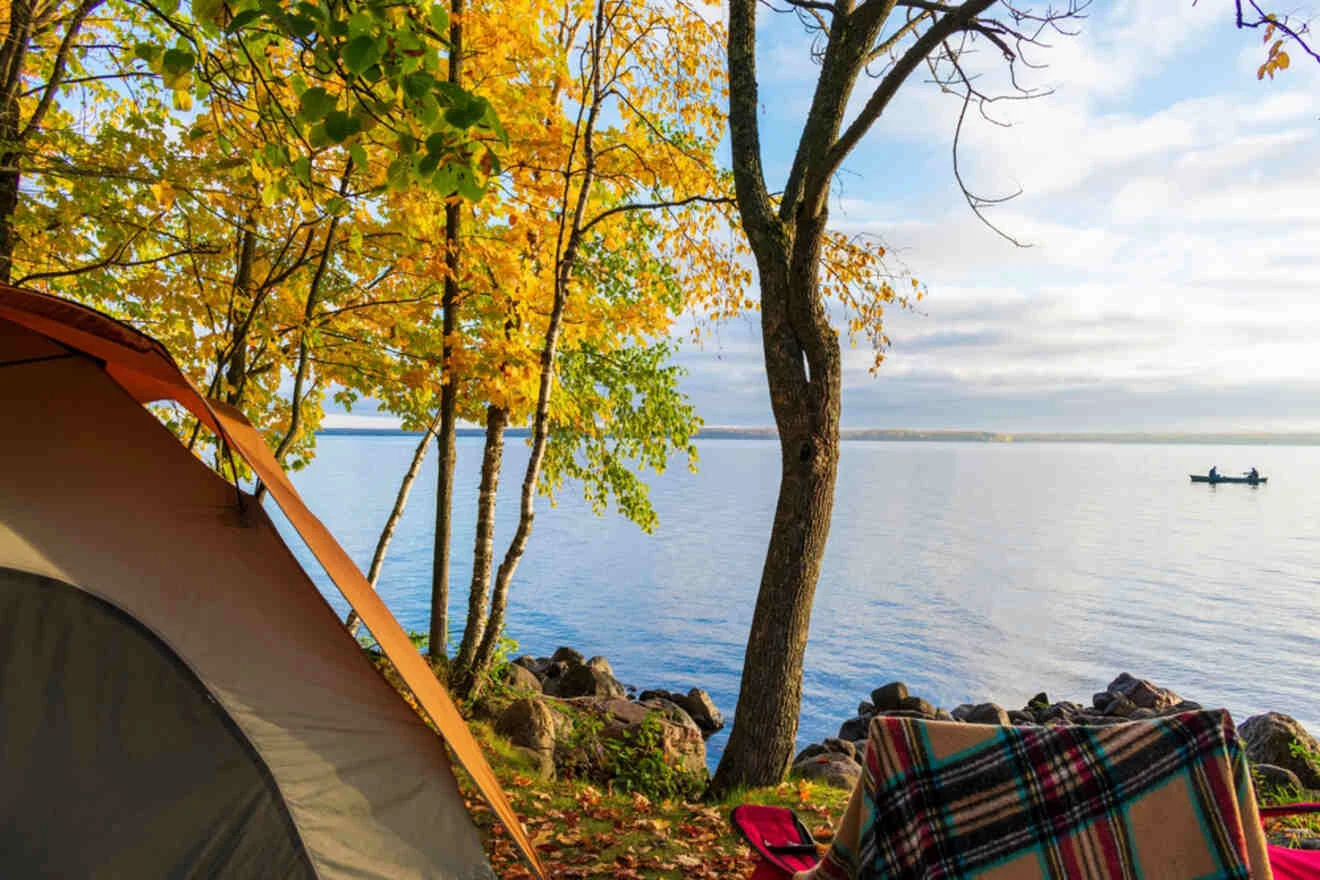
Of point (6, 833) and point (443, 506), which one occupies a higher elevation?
point (443, 506)

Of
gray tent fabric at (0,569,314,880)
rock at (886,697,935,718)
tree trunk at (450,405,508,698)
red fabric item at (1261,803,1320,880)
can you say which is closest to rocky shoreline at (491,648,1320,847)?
rock at (886,697,935,718)

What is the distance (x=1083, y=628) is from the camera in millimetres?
22625

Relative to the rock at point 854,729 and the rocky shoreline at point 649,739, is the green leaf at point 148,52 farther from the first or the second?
the rock at point 854,729

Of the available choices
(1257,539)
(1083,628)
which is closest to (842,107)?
(1083,628)

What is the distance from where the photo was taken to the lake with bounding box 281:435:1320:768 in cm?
1791

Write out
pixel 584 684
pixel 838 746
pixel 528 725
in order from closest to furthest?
pixel 528 725 → pixel 838 746 → pixel 584 684

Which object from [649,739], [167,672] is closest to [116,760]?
[167,672]

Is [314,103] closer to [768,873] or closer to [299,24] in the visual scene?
[299,24]

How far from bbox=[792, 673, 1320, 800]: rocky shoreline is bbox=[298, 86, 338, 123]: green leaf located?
6.10 metres

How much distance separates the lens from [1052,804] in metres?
2.10

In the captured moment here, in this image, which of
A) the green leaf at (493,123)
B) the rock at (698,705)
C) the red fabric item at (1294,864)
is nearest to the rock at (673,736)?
the rock at (698,705)

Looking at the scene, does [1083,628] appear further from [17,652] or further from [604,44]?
[17,652]

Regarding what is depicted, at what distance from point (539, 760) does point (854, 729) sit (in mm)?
8496

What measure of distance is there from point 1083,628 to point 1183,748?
2324 centimetres
